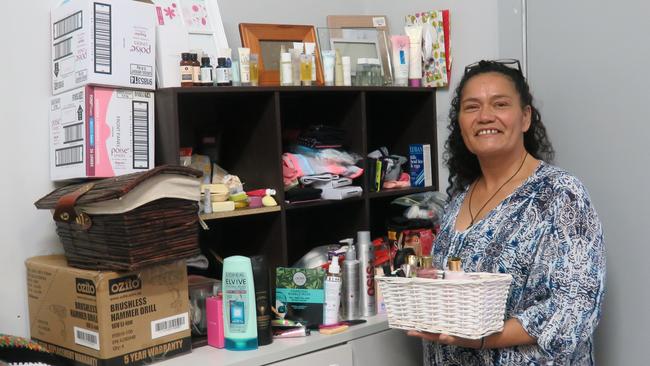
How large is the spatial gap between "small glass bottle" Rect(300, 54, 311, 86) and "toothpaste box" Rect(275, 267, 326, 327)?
0.61m

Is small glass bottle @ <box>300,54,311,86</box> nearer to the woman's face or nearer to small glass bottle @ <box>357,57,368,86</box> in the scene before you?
small glass bottle @ <box>357,57,368,86</box>

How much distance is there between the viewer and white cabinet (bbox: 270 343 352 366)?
184 centimetres

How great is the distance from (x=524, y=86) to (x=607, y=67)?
338 mm

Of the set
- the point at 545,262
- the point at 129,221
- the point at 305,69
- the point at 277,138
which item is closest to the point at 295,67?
the point at 305,69

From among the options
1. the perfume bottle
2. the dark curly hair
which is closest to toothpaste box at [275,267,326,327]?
the perfume bottle

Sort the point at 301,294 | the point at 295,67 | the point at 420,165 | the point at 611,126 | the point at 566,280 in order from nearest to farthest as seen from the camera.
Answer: the point at 566,280 → the point at 301,294 → the point at 611,126 → the point at 295,67 → the point at 420,165

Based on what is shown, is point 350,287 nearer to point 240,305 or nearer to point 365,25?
point 240,305

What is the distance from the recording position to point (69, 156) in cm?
187

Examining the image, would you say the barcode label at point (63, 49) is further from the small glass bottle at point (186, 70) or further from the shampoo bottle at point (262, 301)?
the shampoo bottle at point (262, 301)

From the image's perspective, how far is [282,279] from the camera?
2039mm

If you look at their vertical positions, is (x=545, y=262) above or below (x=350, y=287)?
above

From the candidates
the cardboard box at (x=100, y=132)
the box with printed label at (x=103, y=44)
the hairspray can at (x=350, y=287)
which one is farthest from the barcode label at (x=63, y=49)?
the hairspray can at (x=350, y=287)

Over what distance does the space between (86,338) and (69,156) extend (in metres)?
0.49

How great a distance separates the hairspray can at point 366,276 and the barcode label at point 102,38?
0.87 metres
